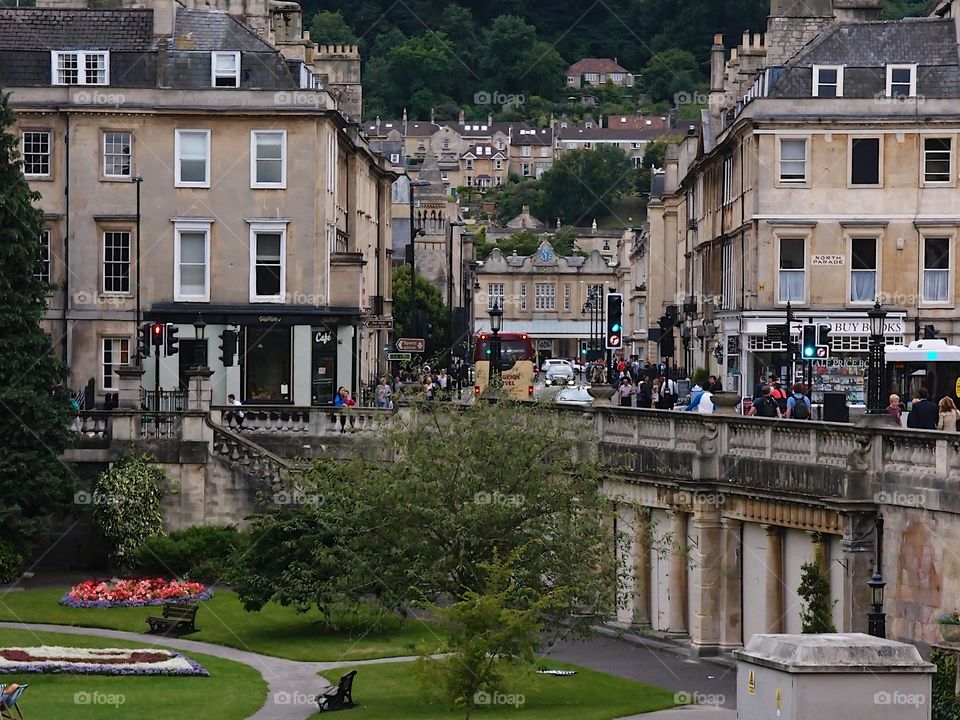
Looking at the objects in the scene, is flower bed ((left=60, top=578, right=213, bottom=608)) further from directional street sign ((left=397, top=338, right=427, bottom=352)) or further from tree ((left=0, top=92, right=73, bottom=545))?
directional street sign ((left=397, top=338, right=427, bottom=352))

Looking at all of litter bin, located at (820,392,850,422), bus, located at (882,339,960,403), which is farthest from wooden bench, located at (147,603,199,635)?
bus, located at (882,339,960,403)

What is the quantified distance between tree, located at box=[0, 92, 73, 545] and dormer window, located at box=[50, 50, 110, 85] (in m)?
17.0

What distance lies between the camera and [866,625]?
35969 millimetres

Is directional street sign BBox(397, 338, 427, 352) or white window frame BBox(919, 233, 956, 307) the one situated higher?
white window frame BBox(919, 233, 956, 307)

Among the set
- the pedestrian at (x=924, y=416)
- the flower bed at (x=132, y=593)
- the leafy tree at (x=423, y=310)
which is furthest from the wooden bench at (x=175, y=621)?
the leafy tree at (x=423, y=310)

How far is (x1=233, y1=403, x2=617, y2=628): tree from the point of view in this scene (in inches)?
1539

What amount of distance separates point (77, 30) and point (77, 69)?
1.80 m

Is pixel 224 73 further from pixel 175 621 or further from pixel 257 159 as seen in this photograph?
pixel 175 621

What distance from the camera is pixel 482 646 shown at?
3550cm

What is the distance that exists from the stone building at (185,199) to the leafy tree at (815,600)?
1282 inches

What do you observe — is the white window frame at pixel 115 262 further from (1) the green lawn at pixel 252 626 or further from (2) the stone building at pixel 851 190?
(2) the stone building at pixel 851 190

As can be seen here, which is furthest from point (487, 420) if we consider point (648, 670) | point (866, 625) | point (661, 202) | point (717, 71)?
point (661, 202)

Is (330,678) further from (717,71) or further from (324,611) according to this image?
(717,71)

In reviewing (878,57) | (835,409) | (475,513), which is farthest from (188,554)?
(878,57)
